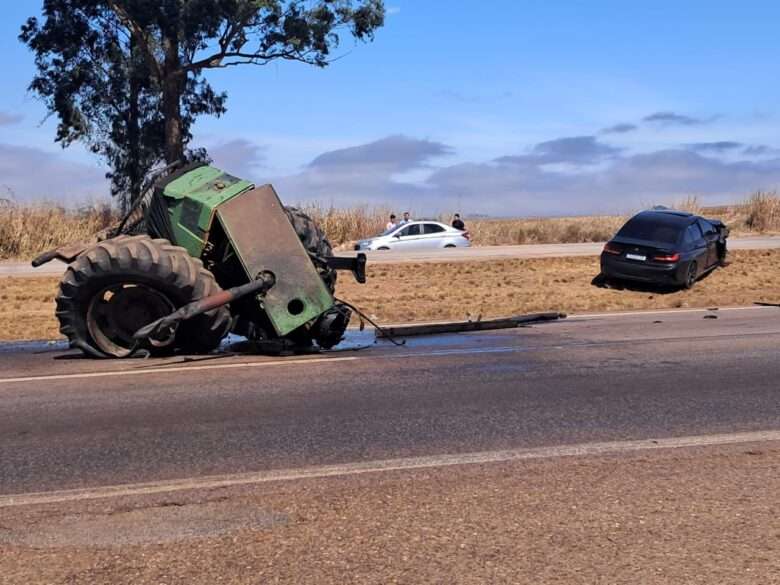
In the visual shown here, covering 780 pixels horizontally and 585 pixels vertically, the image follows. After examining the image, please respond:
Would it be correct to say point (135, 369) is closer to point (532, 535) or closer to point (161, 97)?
point (532, 535)

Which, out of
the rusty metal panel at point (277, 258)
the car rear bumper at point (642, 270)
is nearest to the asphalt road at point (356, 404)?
the rusty metal panel at point (277, 258)

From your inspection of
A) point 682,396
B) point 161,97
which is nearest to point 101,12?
point 161,97

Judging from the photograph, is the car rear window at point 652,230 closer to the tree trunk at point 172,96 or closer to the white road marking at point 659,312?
the white road marking at point 659,312

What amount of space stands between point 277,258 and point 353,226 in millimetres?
25037

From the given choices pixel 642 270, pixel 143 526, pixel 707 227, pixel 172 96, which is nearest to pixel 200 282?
pixel 143 526

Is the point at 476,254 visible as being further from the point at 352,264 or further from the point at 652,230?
the point at 352,264

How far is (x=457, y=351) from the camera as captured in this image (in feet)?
38.2

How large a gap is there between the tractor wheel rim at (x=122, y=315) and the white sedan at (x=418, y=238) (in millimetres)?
20379

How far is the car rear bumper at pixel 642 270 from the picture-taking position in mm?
21000

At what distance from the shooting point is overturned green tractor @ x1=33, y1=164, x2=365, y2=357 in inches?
423

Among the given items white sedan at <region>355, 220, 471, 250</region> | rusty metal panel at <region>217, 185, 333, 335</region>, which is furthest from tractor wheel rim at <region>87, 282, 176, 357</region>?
white sedan at <region>355, 220, 471, 250</region>

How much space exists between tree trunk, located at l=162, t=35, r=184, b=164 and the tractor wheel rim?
27.1 m

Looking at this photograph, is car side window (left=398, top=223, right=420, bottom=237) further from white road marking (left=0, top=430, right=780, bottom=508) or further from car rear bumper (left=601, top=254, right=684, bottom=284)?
white road marking (left=0, top=430, right=780, bottom=508)

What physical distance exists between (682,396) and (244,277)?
479cm
